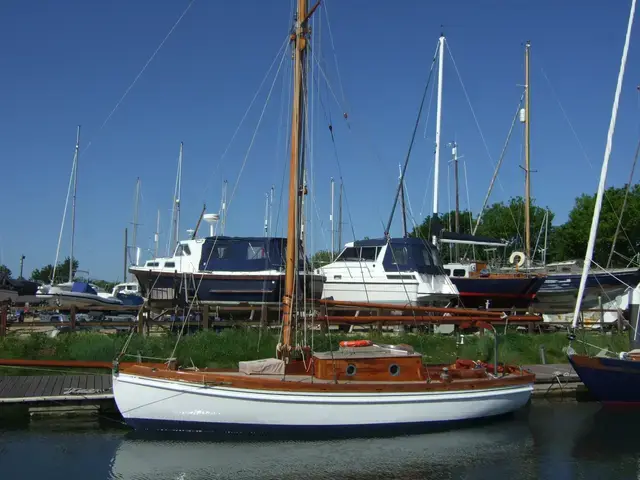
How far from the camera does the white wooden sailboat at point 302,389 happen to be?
12086mm

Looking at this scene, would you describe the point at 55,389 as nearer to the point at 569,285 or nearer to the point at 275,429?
the point at 275,429

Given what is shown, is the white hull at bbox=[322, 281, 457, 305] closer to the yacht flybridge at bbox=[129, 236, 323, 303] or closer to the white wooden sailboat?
the yacht flybridge at bbox=[129, 236, 323, 303]

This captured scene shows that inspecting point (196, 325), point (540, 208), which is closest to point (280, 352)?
point (196, 325)

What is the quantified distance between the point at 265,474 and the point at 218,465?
0.92 metres

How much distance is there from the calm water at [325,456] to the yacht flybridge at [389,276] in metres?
13.2

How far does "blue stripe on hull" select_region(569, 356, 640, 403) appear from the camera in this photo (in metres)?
15.6

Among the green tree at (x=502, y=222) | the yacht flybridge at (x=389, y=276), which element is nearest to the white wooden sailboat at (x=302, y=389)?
the yacht flybridge at (x=389, y=276)

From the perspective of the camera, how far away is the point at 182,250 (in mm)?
27594

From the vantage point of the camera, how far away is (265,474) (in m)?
10.8

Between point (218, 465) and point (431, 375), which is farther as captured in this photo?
point (431, 375)

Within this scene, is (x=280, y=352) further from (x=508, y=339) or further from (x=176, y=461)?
(x=508, y=339)

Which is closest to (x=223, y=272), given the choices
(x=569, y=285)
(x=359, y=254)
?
(x=359, y=254)

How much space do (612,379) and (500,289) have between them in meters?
15.1

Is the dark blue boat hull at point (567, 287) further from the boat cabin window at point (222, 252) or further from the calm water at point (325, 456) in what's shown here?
the calm water at point (325, 456)
